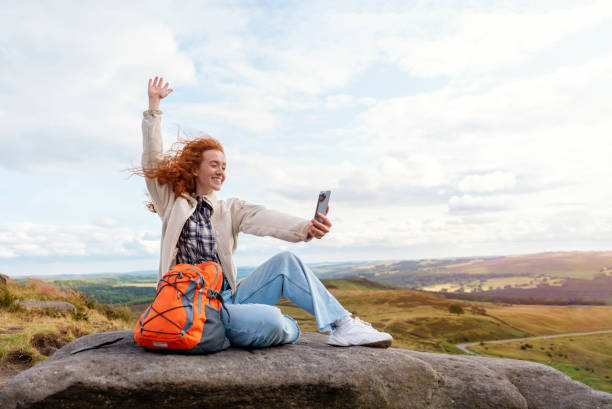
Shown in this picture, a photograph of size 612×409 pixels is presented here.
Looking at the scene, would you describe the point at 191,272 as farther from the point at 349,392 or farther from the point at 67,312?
the point at 67,312

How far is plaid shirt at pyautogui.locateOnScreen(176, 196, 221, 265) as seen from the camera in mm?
5418

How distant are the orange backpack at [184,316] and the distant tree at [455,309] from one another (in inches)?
550

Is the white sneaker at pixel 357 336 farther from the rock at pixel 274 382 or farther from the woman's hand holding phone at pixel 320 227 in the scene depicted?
the woman's hand holding phone at pixel 320 227

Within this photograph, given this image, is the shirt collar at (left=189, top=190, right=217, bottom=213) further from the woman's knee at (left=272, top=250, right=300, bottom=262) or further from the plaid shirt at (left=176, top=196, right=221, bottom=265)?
the woman's knee at (left=272, top=250, right=300, bottom=262)

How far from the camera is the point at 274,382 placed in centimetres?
467

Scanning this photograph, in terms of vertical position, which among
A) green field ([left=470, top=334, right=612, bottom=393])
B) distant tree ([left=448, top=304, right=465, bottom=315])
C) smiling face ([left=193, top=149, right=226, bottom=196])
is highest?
smiling face ([left=193, top=149, right=226, bottom=196])

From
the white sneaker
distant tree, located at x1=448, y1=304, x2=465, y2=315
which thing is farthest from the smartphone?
distant tree, located at x1=448, y1=304, x2=465, y2=315

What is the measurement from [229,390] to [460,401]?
3.42 metres

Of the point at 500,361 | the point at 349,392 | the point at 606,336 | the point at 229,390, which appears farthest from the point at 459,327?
the point at 229,390

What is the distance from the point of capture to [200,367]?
4.50 meters

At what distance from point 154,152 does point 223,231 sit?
1401 mm

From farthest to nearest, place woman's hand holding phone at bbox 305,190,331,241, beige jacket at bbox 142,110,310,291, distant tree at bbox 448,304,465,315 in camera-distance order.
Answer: distant tree at bbox 448,304,465,315 → beige jacket at bbox 142,110,310,291 → woman's hand holding phone at bbox 305,190,331,241

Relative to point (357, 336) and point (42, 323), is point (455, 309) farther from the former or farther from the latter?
point (42, 323)

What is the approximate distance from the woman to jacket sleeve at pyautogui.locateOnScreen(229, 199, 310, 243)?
0.5 inches
